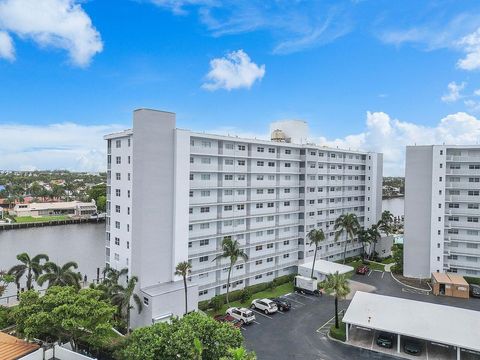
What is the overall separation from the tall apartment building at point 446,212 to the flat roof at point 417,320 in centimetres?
1856

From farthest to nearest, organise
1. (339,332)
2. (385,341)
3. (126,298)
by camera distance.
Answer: (339,332)
(126,298)
(385,341)

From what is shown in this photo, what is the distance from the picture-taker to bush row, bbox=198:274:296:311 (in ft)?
125

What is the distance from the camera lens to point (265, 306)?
3788 cm

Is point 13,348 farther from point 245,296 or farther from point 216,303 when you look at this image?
point 245,296

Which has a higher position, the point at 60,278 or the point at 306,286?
the point at 60,278

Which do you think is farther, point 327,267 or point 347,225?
point 347,225

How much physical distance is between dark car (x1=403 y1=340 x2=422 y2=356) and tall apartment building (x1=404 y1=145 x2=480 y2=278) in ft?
79.4

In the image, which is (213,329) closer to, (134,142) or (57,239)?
(134,142)

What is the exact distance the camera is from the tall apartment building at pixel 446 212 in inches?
1971

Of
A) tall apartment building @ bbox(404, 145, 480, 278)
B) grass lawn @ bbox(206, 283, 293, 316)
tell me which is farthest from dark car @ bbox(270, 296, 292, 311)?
tall apartment building @ bbox(404, 145, 480, 278)

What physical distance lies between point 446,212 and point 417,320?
25319 mm

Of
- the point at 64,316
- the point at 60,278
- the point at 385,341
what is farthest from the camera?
the point at 60,278

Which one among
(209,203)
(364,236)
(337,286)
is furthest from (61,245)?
(337,286)

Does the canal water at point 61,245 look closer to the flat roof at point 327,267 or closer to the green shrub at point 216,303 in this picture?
the green shrub at point 216,303
